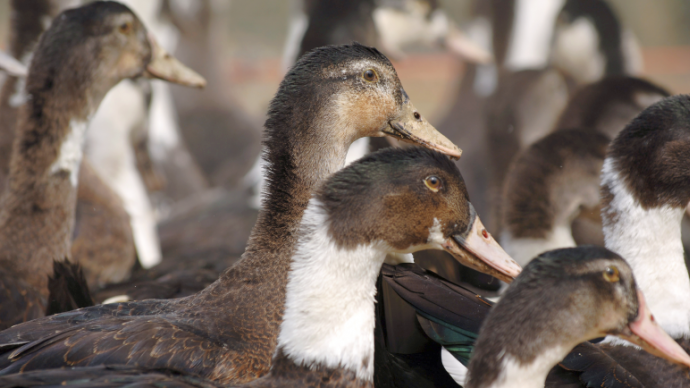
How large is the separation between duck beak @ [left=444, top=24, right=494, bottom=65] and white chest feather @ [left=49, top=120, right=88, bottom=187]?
4.44 meters

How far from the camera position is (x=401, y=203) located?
238 centimetres

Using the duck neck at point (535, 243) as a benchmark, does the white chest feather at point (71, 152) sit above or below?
above

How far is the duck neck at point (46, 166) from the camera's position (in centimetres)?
343

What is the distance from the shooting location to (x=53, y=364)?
89.9 inches

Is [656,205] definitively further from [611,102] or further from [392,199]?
[611,102]

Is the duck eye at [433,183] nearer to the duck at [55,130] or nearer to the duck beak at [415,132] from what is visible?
the duck beak at [415,132]

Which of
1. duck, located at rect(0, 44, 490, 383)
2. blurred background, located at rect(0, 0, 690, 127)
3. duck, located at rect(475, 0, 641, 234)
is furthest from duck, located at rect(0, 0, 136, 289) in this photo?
blurred background, located at rect(0, 0, 690, 127)

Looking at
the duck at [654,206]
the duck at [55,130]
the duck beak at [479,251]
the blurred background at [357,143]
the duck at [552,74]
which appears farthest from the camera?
the duck at [552,74]

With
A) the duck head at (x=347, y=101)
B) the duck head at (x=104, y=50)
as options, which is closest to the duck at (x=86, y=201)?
the duck head at (x=104, y=50)

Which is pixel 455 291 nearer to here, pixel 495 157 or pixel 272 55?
pixel 495 157

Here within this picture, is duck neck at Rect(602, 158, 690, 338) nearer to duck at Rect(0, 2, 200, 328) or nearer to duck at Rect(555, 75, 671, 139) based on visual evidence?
duck at Rect(555, 75, 671, 139)

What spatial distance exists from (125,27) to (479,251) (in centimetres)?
217

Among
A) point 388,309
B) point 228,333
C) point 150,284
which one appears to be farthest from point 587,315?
point 150,284

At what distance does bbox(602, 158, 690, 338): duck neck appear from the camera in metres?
3.01
